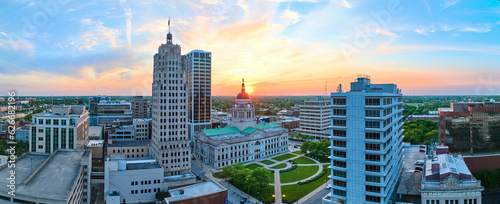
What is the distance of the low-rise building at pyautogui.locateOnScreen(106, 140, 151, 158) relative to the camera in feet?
336

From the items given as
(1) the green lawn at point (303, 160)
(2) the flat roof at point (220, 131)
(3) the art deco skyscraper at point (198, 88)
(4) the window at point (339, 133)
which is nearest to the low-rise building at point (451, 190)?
(4) the window at point (339, 133)

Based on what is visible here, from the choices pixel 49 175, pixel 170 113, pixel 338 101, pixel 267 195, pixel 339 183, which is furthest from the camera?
pixel 170 113

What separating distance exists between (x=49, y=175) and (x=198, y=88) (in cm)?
9257

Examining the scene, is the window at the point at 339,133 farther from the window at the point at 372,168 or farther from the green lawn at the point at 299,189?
the green lawn at the point at 299,189

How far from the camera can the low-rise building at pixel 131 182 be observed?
2938 inches

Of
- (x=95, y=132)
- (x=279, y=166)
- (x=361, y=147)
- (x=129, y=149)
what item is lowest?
(x=279, y=166)

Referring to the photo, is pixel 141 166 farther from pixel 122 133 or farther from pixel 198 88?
pixel 198 88

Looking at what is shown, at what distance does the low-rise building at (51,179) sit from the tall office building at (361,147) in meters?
52.9

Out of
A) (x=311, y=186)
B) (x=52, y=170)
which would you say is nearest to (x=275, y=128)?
(x=311, y=186)

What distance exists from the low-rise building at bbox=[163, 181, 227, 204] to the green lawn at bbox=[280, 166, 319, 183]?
29.7 m

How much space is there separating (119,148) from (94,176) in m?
18.4

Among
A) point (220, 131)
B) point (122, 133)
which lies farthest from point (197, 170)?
point (122, 133)

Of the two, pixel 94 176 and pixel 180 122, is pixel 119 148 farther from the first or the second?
pixel 180 122

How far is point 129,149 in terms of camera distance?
104812 millimetres
